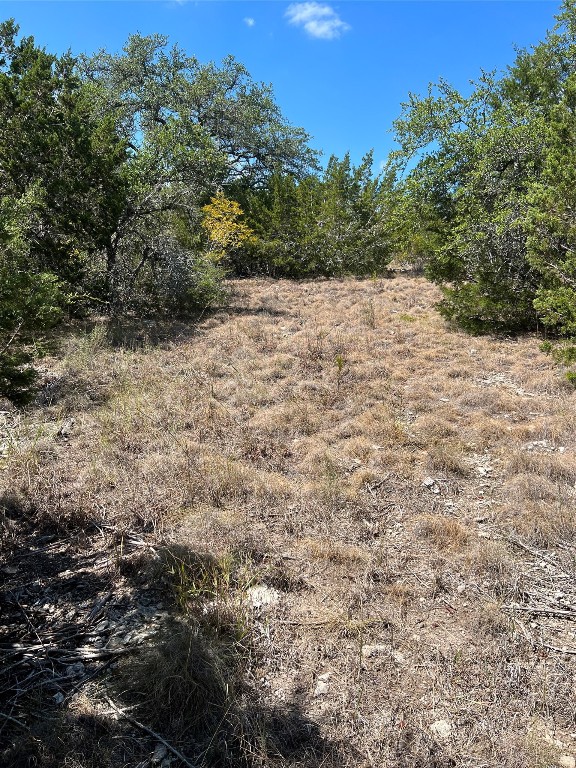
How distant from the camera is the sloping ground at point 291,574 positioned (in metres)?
2.12

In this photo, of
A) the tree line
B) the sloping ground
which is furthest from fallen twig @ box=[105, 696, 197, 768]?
the tree line

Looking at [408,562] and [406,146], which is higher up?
[406,146]

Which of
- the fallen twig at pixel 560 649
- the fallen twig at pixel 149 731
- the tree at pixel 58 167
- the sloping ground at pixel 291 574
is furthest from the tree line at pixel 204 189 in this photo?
the fallen twig at pixel 149 731

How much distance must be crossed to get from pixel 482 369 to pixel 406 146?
6.07 m

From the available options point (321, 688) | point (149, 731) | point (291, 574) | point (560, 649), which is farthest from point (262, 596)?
point (560, 649)

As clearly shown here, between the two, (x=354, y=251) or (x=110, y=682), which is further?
(x=354, y=251)

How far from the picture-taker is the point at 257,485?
4.08 meters

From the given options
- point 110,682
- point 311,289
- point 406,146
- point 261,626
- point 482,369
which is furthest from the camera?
point 311,289

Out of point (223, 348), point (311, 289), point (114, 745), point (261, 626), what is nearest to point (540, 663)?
point (261, 626)

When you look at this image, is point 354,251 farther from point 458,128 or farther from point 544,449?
point 544,449

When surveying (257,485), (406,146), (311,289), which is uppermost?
(406,146)

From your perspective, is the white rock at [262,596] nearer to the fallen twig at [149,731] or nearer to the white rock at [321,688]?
the white rock at [321,688]

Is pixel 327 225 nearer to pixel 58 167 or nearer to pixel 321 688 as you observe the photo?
pixel 58 167

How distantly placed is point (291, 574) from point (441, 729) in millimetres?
1252
